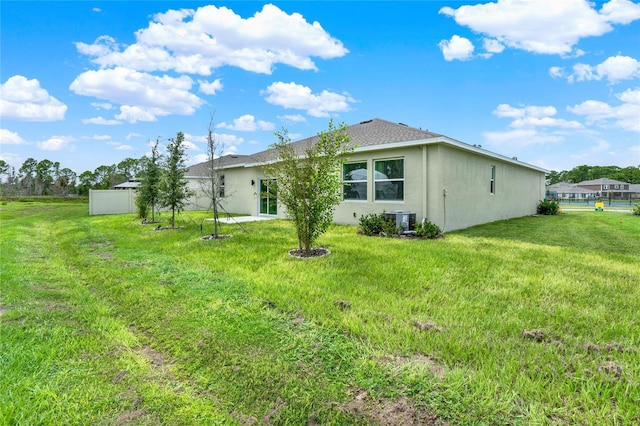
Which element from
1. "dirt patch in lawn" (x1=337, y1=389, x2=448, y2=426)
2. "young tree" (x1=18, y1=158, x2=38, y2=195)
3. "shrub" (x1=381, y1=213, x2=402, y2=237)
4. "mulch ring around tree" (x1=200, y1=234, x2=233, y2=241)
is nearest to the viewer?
"dirt patch in lawn" (x1=337, y1=389, x2=448, y2=426)

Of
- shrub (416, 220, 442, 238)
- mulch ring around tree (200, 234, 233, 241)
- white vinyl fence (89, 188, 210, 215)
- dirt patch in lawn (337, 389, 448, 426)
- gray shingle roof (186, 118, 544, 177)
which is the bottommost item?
dirt patch in lawn (337, 389, 448, 426)

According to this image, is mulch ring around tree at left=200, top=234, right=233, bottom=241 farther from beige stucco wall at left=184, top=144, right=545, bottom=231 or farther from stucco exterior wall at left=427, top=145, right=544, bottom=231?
stucco exterior wall at left=427, top=145, right=544, bottom=231

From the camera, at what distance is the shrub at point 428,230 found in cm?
898

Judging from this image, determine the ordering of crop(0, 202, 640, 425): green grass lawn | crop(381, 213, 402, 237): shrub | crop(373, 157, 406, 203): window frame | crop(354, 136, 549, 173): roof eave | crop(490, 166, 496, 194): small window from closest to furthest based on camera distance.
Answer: crop(0, 202, 640, 425): green grass lawn, crop(381, 213, 402, 237): shrub, crop(354, 136, 549, 173): roof eave, crop(373, 157, 406, 203): window frame, crop(490, 166, 496, 194): small window

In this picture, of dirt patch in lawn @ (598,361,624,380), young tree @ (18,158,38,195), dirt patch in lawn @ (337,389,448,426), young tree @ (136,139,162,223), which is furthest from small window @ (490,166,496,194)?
young tree @ (18,158,38,195)

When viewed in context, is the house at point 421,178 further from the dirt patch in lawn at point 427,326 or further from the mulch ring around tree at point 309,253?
the dirt patch in lawn at point 427,326

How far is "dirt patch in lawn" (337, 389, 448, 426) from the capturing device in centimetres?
203

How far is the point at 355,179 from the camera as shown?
39.0 feet

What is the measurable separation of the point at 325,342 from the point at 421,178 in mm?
8153

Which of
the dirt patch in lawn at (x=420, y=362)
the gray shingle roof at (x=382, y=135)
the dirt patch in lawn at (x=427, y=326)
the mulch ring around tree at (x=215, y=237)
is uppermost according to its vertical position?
the gray shingle roof at (x=382, y=135)

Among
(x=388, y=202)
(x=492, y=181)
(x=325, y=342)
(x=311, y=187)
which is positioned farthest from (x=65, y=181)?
(x=325, y=342)

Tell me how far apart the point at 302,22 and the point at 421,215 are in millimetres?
8555

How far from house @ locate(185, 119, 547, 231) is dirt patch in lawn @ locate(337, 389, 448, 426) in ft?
19.9

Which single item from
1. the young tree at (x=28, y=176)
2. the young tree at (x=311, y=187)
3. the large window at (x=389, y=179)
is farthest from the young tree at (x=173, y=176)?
the young tree at (x=28, y=176)
